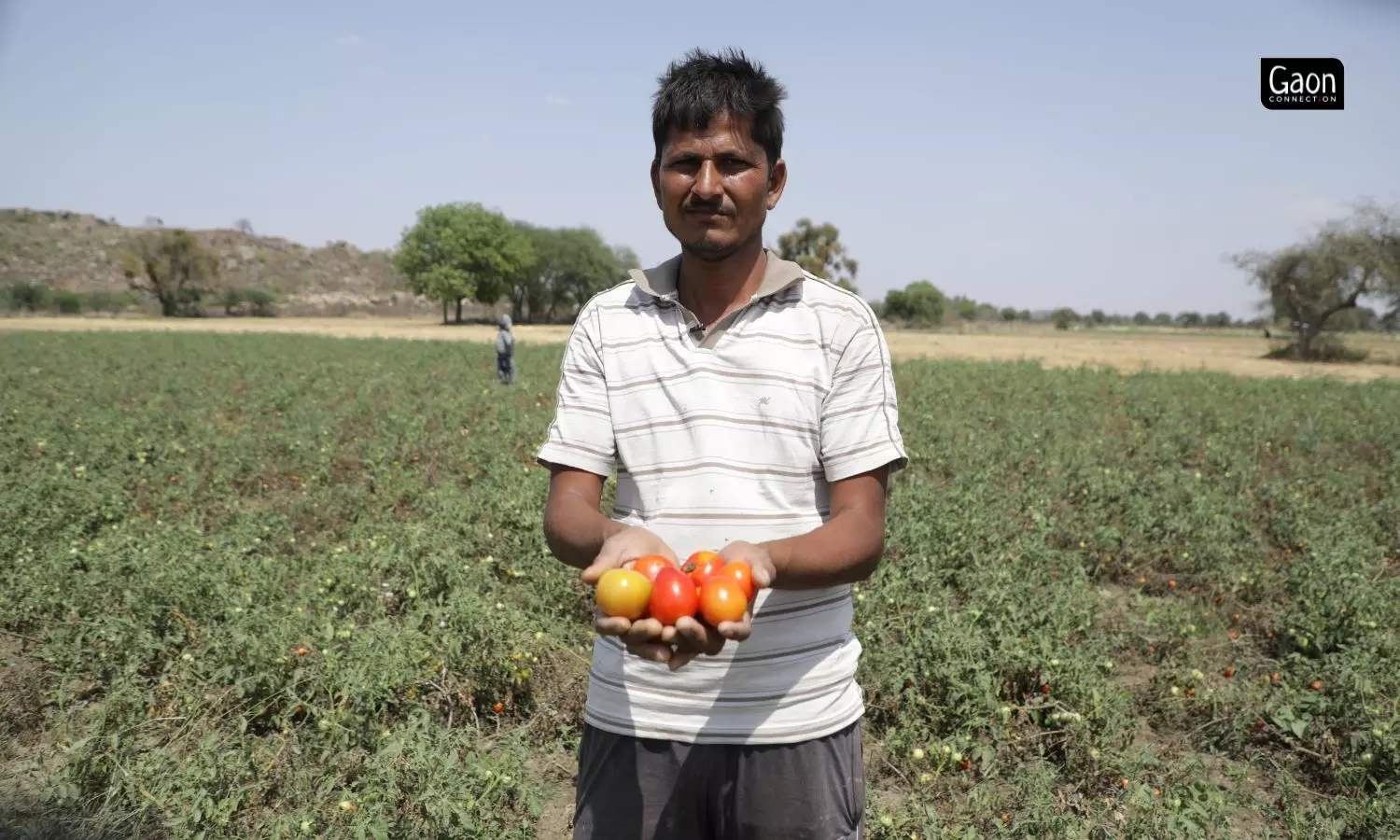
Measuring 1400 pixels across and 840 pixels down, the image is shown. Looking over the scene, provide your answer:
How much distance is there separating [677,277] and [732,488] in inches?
18.8

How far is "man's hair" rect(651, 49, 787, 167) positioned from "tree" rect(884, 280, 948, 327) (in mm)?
85729

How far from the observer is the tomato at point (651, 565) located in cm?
145

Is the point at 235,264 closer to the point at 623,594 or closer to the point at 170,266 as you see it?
the point at 170,266

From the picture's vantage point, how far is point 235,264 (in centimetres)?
9812

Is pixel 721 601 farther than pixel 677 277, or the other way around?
pixel 677 277

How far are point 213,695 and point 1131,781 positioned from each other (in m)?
3.68

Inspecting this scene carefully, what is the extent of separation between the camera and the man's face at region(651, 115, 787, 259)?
1592mm

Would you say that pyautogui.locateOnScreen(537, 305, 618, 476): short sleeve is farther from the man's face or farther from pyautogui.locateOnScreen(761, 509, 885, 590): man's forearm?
pyautogui.locateOnScreen(761, 509, 885, 590): man's forearm

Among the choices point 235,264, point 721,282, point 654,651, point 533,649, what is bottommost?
point 533,649

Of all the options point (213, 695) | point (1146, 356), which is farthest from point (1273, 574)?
point (1146, 356)

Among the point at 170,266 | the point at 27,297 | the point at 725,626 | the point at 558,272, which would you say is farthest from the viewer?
the point at 558,272

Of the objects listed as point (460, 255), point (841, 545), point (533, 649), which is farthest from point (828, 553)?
point (460, 255)

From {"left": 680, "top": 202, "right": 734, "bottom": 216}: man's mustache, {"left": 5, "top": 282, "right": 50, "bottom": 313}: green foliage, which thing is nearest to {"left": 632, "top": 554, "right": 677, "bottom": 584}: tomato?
{"left": 680, "top": 202, "right": 734, "bottom": 216}: man's mustache

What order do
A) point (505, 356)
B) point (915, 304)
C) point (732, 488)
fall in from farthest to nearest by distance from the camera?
point (915, 304)
point (505, 356)
point (732, 488)
